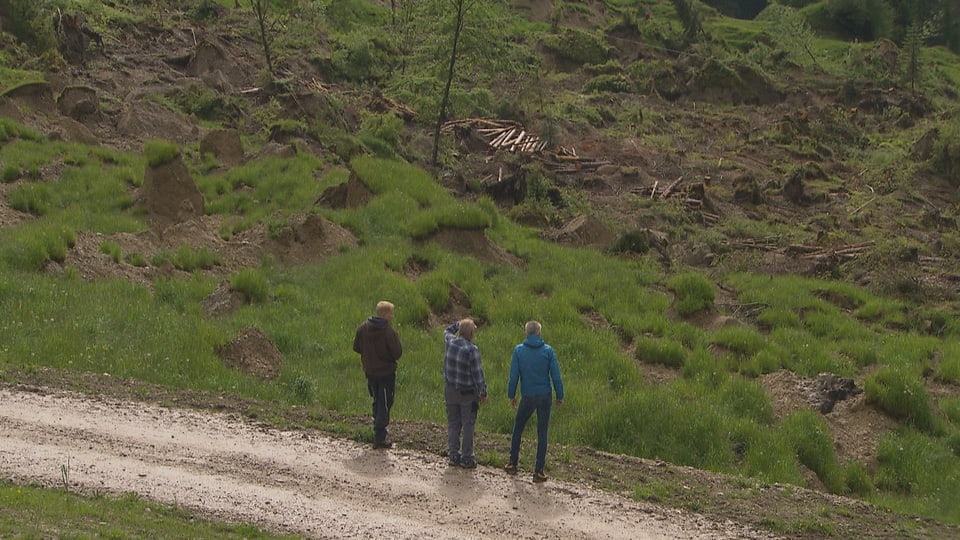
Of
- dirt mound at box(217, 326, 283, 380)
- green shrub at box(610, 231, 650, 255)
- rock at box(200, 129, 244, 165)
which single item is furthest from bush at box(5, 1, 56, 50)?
dirt mound at box(217, 326, 283, 380)

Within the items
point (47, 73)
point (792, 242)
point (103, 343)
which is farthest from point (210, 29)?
point (103, 343)

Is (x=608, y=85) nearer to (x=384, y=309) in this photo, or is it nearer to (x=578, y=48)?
(x=578, y=48)

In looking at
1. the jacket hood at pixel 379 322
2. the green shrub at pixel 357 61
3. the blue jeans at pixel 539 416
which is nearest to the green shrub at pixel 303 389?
the jacket hood at pixel 379 322

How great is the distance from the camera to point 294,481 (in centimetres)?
1084

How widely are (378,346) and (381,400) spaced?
0.72m

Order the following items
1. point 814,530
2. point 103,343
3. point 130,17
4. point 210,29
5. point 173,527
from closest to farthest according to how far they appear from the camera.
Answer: point 173,527 → point 814,530 → point 103,343 → point 130,17 → point 210,29

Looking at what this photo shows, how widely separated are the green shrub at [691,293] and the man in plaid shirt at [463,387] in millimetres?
10568

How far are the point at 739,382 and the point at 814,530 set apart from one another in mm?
6505

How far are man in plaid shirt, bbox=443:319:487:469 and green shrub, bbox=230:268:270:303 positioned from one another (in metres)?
7.86

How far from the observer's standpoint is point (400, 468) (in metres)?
11.6

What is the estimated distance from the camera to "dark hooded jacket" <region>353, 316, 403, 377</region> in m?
12.1

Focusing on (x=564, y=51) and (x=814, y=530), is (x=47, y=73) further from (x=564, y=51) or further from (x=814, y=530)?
(x=564, y=51)

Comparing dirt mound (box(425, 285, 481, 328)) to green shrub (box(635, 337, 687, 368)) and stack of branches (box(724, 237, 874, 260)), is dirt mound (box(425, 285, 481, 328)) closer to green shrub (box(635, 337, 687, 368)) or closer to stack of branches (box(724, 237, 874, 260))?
green shrub (box(635, 337, 687, 368))

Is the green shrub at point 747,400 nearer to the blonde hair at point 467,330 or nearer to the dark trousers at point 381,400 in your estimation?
the blonde hair at point 467,330
